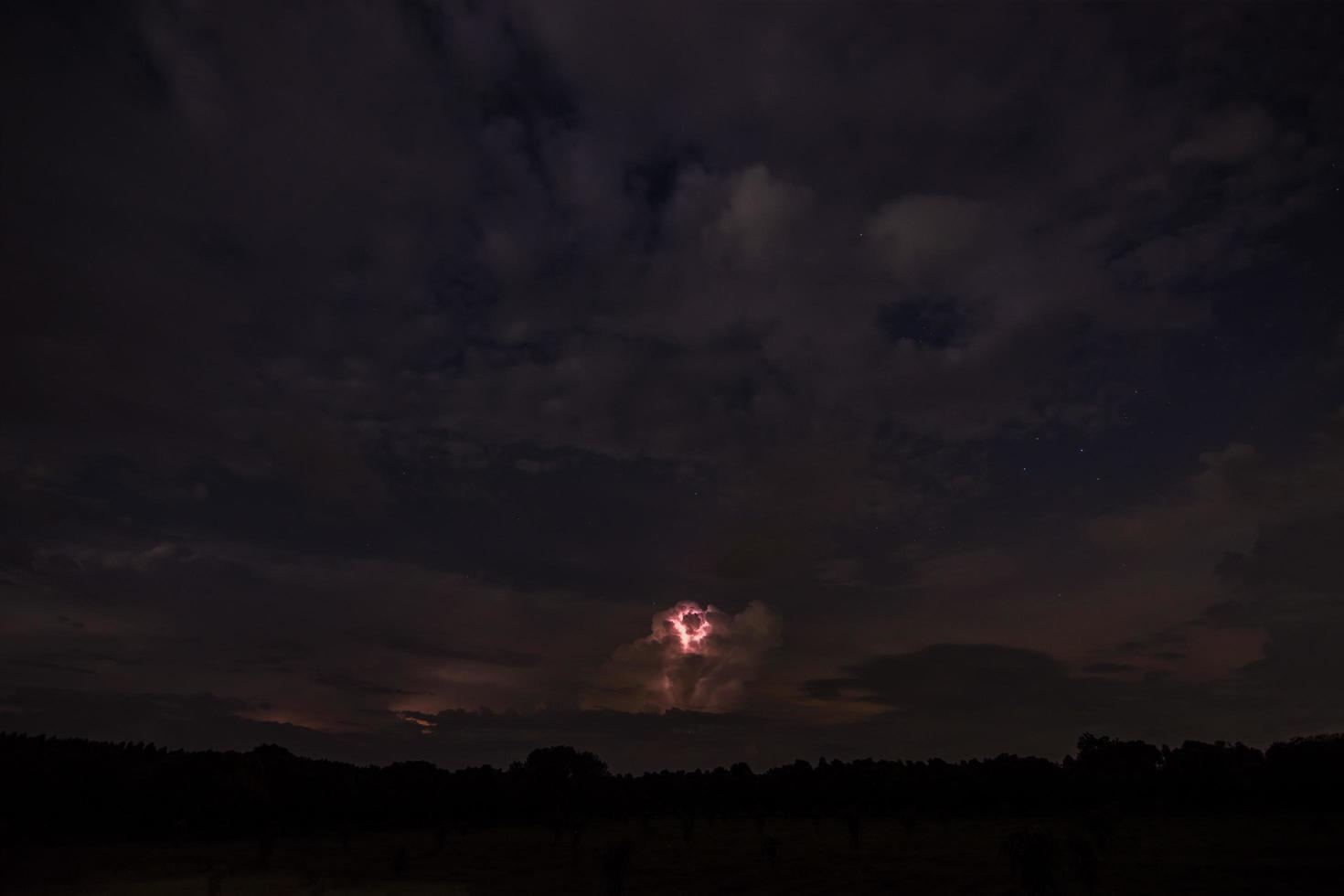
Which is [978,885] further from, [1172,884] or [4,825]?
[4,825]

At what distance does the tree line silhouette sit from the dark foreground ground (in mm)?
6873

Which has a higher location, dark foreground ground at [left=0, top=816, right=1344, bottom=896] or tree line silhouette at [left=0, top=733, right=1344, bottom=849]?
tree line silhouette at [left=0, top=733, right=1344, bottom=849]

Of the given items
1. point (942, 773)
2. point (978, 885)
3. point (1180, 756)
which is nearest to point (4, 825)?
point (978, 885)

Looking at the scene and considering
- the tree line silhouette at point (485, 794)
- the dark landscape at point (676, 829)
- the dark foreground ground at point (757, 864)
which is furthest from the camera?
the tree line silhouette at point (485, 794)

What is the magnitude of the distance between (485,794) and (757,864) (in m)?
113

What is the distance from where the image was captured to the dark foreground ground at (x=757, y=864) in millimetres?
63781

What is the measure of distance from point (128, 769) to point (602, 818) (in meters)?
94.4

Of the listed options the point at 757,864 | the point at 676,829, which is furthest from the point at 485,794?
the point at 757,864

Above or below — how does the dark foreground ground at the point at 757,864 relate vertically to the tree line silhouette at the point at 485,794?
below

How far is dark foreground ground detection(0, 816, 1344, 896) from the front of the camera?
209ft

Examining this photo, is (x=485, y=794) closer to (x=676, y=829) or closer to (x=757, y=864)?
(x=676, y=829)

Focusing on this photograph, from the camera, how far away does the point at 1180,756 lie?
587ft

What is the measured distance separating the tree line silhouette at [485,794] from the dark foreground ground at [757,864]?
22.6ft

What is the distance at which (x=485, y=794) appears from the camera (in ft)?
605
